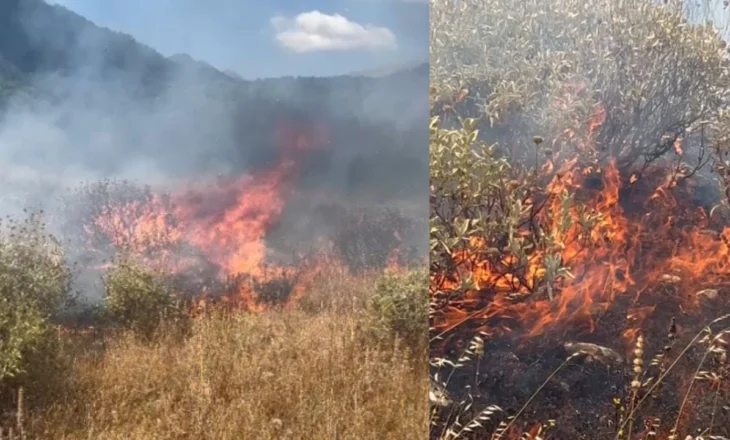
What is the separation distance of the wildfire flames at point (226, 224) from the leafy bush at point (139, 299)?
0.19 ft

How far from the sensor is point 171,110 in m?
3.34

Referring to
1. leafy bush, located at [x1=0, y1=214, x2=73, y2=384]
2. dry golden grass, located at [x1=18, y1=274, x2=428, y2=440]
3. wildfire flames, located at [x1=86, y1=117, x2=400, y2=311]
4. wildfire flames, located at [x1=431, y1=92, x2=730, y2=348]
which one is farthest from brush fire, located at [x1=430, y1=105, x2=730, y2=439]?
leafy bush, located at [x1=0, y1=214, x2=73, y2=384]

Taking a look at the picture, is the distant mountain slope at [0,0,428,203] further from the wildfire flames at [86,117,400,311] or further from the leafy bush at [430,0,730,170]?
the leafy bush at [430,0,730,170]

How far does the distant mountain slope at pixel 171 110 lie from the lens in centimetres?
326

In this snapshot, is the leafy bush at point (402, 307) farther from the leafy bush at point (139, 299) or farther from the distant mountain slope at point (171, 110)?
the leafy bush at point (139, 299)

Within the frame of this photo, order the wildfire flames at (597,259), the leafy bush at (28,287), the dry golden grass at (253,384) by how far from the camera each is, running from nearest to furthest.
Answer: the leafy bush at (28,287), the dry golden grass at (253,384), the wildfire flames at (597,259)

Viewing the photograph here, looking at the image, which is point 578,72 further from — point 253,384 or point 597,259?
point 253,384

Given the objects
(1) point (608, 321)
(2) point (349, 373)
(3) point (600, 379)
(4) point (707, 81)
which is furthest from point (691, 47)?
(2) point (349, 373)

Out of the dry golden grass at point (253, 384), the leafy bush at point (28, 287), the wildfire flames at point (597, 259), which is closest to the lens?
the leafy bush at point (28, 287)

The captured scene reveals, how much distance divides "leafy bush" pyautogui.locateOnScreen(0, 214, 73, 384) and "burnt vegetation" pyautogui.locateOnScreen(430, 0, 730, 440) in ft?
5.35

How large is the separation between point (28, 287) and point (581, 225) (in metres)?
2.40

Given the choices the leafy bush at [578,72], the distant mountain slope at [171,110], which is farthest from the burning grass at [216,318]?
the leafy bush at [578,72]

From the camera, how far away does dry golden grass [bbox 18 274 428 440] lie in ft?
11.0

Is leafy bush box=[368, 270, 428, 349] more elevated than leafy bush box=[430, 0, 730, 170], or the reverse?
leafy bush box=[430, 0, 730, 170]
